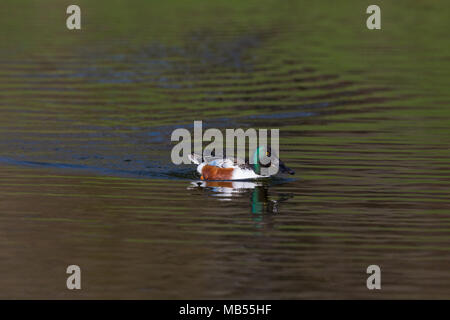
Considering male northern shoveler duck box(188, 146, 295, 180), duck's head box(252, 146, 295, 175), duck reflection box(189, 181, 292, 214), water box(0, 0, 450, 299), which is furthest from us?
male northern shoveler duck box(188, 146, 295, 180)

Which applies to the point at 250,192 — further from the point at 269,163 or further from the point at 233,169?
the point at 233,169

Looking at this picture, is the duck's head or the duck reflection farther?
the duck's head

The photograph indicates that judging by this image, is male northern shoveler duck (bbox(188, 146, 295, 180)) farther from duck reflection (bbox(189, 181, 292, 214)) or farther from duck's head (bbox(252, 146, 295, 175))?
duck reflection (bbox(189, 181, 292, 214))

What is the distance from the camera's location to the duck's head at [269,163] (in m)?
18.2

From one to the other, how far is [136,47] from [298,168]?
21665mm

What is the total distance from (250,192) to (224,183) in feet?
3.17

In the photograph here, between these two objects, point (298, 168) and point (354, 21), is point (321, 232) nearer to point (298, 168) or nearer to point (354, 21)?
point (298, 168)

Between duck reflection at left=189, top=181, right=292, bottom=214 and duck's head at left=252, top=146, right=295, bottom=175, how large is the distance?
28 centimetres

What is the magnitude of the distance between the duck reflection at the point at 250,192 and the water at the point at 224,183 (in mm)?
57

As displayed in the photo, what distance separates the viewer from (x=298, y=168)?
19.4 metres

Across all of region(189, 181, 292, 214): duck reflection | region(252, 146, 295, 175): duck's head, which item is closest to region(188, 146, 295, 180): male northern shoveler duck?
region(252, 146, 295, 175): duck's head

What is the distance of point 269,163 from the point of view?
1845 cm

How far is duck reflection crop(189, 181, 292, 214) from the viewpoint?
16.7 meters

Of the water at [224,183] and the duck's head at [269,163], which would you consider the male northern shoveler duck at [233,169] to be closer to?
the duck's head at [269,163]
